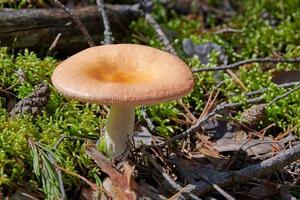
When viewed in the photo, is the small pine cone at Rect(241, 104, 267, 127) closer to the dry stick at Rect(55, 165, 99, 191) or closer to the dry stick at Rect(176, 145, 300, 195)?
the dry stick at Rect(176, 145, 300, 195)

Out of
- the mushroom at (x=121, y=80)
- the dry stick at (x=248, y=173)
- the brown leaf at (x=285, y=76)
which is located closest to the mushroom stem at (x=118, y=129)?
the mushroom at (x=121, y=80)

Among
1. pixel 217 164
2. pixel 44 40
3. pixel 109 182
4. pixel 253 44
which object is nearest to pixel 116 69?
pixel 109 182

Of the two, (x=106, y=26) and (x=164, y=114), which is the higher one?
(x=106, y=26)

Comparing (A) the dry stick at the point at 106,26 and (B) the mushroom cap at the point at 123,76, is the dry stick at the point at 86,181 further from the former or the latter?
(A) the dry stick at the point at 106,26

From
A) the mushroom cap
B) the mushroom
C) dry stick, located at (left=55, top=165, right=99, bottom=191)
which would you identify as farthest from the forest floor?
the mushroom cap

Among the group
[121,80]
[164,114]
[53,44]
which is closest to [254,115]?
[164,114]

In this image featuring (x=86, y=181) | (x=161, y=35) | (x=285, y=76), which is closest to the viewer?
(x=86, y=181)

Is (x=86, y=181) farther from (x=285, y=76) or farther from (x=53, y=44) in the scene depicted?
(x=285, y=76)
